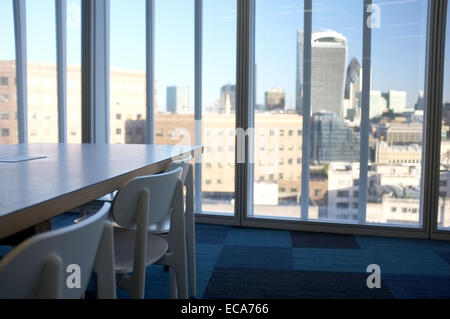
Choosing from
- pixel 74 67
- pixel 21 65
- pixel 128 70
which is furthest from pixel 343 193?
pixel 21 65

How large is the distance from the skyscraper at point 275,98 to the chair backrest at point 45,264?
310 cm

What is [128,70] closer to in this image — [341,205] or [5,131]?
[5,131]

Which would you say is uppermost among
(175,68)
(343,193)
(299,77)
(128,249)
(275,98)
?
(175,68)

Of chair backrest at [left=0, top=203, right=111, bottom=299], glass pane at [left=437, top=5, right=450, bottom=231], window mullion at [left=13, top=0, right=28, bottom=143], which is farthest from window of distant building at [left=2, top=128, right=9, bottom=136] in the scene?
glass pane at [left=437, top=5, right=450, bottom=231]

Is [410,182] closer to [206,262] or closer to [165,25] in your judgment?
[206,262]

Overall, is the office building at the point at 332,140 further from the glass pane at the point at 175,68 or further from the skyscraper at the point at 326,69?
the glass pane at the point at 175,68

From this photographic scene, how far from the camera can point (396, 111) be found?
3.39m

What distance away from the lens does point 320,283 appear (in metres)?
2.38

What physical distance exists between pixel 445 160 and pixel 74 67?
12.4ft

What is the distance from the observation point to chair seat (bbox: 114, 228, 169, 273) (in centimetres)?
128

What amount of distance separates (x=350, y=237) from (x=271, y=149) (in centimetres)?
107

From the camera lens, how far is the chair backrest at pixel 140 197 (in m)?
1.07

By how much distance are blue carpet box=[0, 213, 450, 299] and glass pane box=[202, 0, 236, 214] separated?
0.45 m

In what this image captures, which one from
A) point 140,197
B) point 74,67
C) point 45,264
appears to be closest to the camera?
point 45,264
